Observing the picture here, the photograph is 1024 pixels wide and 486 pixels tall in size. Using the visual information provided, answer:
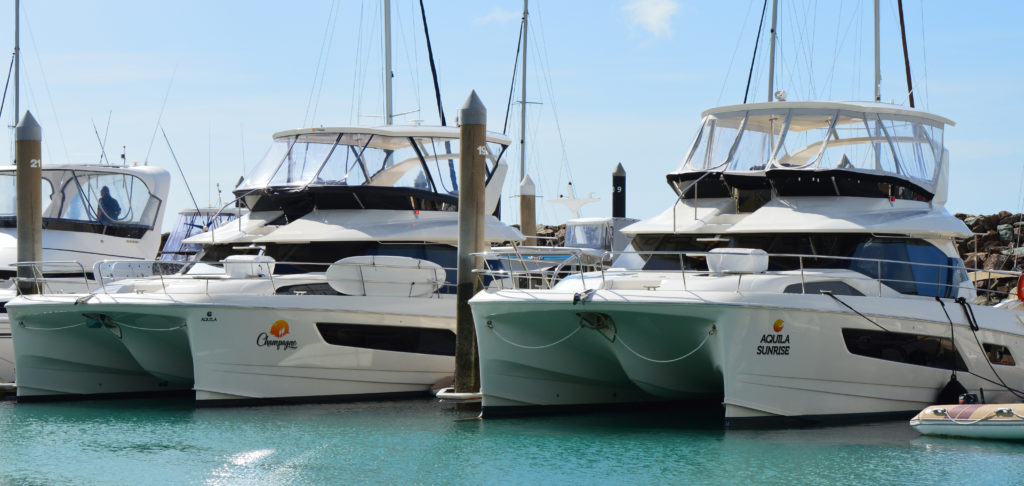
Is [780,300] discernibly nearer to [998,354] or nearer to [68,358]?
[998,354]

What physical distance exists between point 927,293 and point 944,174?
272 centimetres

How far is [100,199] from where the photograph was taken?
20938 millimetres

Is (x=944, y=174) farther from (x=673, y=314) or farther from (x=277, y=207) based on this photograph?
(x=277, y=207)

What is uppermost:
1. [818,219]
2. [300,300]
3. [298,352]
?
[818,219]

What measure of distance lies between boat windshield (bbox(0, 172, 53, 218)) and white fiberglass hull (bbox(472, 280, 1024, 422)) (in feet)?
36.0

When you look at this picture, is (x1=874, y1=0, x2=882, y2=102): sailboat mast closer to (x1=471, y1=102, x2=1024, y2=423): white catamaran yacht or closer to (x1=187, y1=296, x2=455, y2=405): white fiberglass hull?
(x1=471, y1=102, x2=1024, y2=423): white catamaran yacht

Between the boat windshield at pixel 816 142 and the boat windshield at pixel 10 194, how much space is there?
38.6 feet

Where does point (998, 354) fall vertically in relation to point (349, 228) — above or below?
below

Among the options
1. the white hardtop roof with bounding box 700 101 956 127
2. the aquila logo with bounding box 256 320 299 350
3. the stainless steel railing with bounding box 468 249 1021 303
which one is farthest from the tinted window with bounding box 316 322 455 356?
the white hardtop roof with bounding box 700 101 956 127

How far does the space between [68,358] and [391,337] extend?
182 inches

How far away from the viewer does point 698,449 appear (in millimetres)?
11367

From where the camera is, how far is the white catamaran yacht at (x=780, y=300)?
11656 millimetres

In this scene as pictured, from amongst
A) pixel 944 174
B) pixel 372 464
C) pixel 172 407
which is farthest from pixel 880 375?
pixel 172 407

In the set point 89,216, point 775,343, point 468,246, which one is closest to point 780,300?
point 775,343
